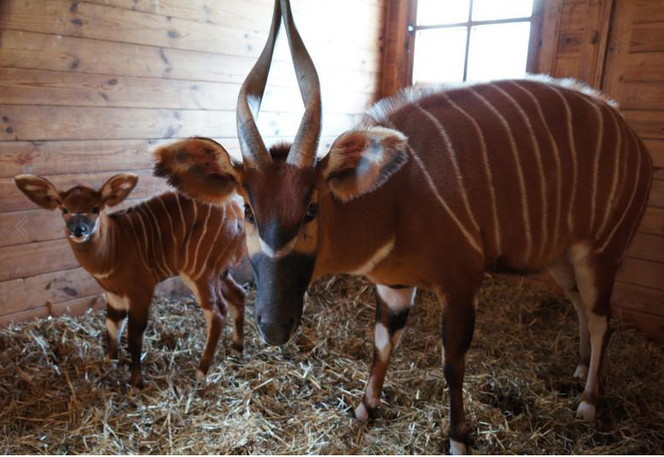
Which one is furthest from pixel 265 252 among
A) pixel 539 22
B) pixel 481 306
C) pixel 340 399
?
pixel 539 22

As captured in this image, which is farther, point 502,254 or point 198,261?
point 198,261

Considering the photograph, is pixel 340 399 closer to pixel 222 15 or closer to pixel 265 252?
pixel 265 252

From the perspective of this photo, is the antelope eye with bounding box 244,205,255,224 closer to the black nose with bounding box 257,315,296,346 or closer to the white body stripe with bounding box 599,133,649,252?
the black nose with bounding box 257,315,296,346

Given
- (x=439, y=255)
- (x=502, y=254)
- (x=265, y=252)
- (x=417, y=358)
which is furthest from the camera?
(x=417, y=358)

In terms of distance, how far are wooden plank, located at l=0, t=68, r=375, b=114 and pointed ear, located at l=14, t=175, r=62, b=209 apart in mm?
672

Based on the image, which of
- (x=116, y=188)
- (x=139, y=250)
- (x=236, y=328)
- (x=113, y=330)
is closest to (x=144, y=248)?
(x=139, y=250)

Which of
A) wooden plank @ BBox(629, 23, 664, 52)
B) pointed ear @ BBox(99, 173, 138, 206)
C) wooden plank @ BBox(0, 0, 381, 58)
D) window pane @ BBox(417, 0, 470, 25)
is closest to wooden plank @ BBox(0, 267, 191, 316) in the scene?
pointed ear @ BBox(99, 173, 138, 206)

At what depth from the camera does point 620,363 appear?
334cm

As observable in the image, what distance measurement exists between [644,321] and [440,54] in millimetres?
Answer: 2811

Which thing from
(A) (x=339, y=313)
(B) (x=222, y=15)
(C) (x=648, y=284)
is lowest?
(A) (x=339, y=313)

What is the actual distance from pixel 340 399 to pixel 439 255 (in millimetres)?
1141

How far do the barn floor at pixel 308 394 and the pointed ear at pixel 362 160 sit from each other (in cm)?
131

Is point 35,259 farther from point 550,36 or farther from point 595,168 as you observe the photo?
point 550,36

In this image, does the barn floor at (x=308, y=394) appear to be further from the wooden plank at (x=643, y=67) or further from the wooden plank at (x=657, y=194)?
the wooden plank at (x=643, y=67)
